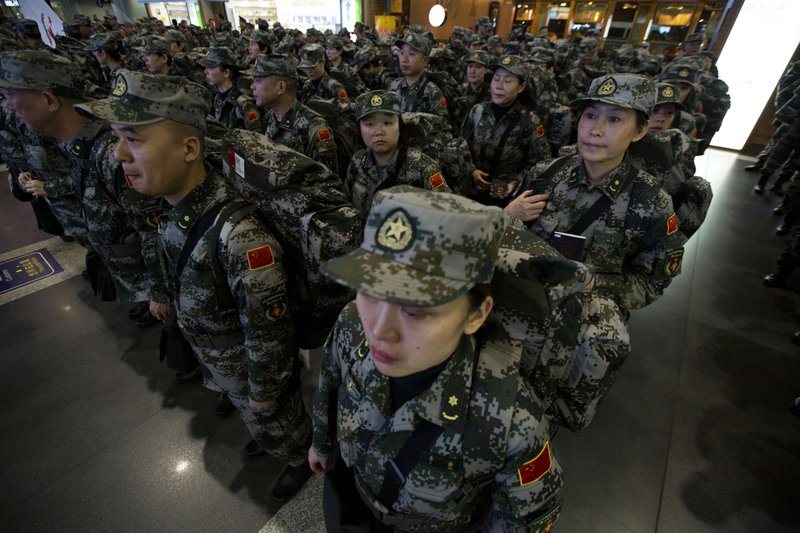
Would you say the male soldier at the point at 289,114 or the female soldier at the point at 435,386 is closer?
the female soldier at the point at 435,386

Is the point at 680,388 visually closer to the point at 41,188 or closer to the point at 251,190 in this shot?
the point at 251,190

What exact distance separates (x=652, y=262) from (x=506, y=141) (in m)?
2.24

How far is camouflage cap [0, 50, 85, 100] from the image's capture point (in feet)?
7.02

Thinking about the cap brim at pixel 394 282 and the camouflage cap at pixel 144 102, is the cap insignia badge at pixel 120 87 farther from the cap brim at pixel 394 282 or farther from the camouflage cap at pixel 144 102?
the cap brim at pixel 394 282

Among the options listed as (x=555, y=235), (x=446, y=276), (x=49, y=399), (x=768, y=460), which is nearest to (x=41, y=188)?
(x=49, y=399)

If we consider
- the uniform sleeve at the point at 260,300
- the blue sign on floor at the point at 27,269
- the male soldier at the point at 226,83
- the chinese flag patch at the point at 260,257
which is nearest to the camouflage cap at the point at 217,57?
the male soldier at the point at 226,83

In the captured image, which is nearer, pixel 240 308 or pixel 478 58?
pixel 240 308

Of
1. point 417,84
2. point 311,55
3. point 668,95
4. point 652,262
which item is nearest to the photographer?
point 652,262

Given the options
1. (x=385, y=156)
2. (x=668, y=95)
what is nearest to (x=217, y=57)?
(x=385, y=156)

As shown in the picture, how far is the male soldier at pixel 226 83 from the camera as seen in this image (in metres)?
4.80

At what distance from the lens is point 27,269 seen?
4117 millimetres

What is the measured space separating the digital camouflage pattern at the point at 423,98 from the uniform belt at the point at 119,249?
3.59 m

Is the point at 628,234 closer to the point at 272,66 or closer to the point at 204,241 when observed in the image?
the point at 204,241

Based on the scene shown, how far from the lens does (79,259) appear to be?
432cm
